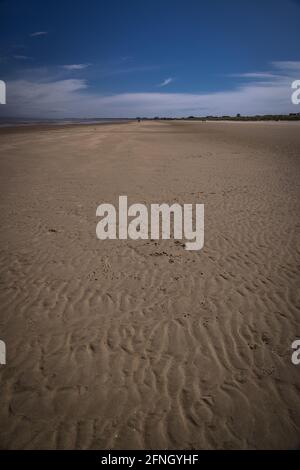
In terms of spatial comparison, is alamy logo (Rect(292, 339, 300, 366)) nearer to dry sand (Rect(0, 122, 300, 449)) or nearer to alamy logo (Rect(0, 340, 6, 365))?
dry sand (Rect(0, 122, 300, 449))

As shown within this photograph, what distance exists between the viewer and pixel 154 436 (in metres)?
3.48

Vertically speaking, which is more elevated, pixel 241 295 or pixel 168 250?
pixel 168 250

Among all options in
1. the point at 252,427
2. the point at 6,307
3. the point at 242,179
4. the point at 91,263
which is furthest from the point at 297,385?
the point at 242,179

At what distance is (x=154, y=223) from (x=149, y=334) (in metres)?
4.92

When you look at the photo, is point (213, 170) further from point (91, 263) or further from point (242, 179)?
point (91, 263)

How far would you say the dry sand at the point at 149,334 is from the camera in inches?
141

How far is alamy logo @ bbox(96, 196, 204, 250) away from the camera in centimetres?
846

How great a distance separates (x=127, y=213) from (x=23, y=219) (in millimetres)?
3754

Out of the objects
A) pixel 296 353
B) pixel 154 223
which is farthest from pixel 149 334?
pixel 154 223

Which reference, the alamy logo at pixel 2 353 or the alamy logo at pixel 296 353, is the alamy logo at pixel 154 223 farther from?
the alamy logo at pixel 2 353

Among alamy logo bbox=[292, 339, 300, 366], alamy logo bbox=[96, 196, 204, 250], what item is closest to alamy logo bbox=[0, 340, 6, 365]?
alamy logo bbox=[96, 196, 204, 250]

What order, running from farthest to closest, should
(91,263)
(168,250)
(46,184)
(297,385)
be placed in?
(46,184) < (168,250) < (91,263) < (297,385)

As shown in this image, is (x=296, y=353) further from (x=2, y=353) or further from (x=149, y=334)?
(x=2, y=353)

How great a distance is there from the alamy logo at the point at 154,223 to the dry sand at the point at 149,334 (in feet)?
1.13
